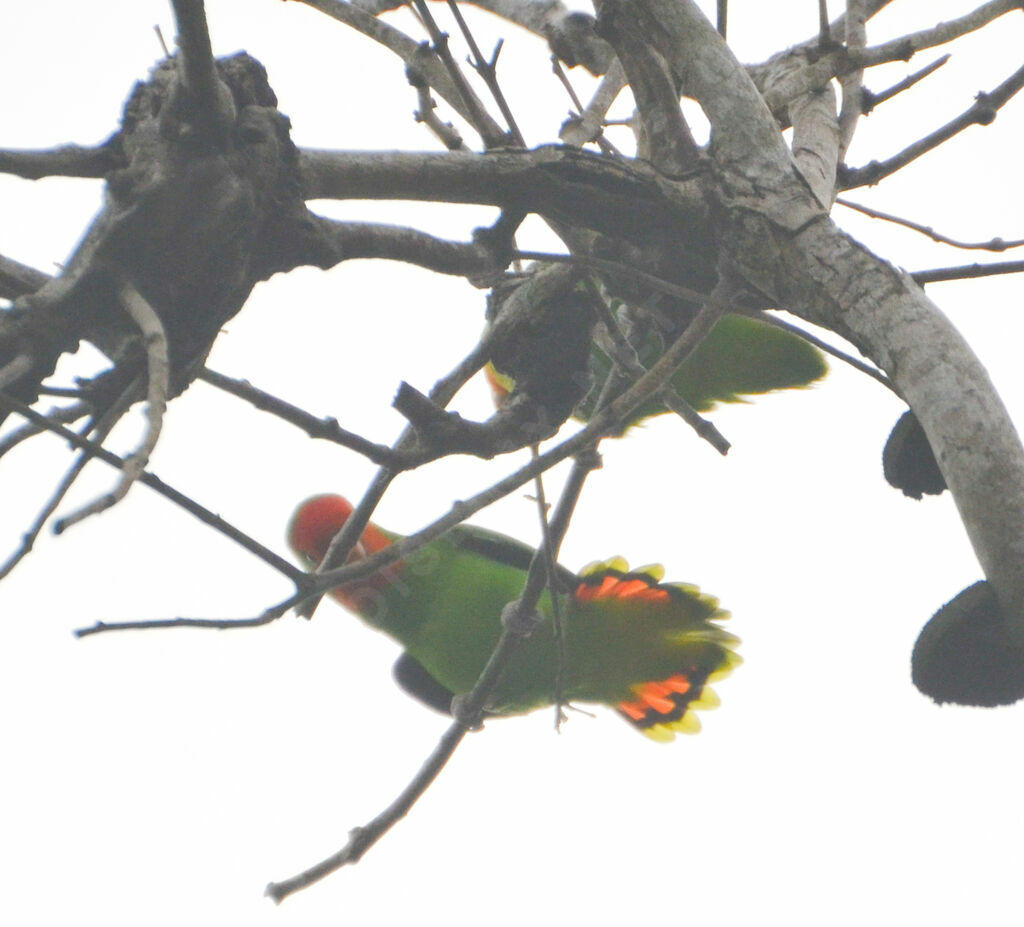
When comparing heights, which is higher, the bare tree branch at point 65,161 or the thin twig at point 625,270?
the thin twig at point 625,270

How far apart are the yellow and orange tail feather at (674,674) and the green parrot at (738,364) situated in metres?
0.69

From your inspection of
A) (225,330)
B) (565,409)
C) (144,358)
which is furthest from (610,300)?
(144,358)

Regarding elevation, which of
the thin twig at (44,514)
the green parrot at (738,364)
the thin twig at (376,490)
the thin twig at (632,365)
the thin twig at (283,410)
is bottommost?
the thin twig at (44,514)

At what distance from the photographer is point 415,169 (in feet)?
5.46

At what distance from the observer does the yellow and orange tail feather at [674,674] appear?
3576 mm

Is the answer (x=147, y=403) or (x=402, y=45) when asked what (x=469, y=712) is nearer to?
(x=147, y=403)

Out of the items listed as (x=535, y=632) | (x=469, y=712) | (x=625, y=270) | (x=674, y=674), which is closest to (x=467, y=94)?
(x=625, y=270)

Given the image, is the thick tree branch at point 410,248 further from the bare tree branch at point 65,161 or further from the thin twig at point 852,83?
the thin twig at point 852,83

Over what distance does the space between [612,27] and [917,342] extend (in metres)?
0.92

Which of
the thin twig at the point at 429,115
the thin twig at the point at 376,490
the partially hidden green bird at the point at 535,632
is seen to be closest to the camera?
the thin twig at the point at 376,490

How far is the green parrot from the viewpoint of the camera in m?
2.92

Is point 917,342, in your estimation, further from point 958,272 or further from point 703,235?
point 703,235

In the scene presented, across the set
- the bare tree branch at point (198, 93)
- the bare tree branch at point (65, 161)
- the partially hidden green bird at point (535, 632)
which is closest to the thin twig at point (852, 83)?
the partially hidden green bird at point (535, 632)

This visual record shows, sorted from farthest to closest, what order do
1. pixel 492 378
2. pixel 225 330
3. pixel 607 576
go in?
pixel 607 576, pixel 492 378, pixel 225 330
